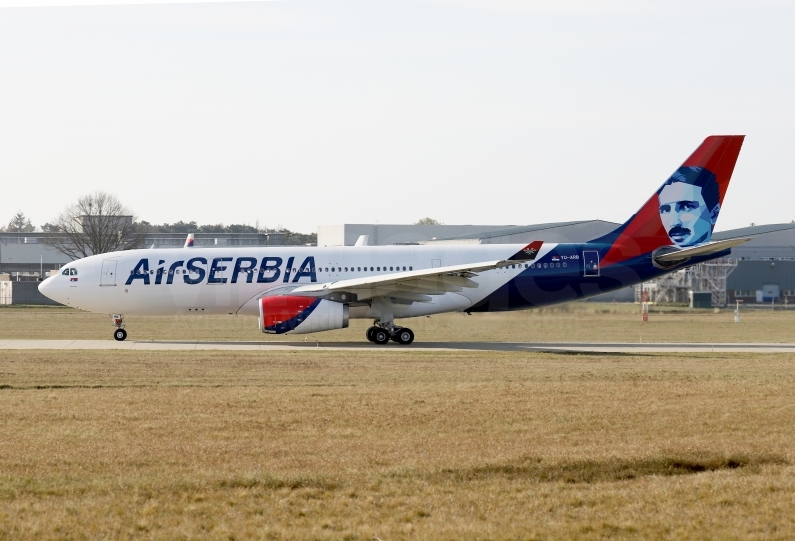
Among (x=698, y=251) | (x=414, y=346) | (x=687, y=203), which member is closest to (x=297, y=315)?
(x=414, y=346)

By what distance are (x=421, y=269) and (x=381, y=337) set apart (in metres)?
2.85

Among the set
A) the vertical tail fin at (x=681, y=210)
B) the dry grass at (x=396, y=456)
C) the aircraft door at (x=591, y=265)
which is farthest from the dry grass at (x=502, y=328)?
the dry grass at (x=396, y=456)

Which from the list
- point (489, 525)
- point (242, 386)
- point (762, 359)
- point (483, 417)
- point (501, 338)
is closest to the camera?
point (489, 525)

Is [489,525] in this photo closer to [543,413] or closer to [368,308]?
[543,413]

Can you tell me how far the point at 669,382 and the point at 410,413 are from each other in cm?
Answer: 674

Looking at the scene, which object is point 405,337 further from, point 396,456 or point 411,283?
point 396,456

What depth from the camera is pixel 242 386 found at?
17312 mm

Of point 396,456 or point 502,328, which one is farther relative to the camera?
point 502,328

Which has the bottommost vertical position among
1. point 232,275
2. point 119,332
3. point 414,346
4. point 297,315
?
point 414,346

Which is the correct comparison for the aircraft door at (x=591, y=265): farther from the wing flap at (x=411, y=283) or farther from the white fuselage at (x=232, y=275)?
the wing flap at (x=411, y=283)

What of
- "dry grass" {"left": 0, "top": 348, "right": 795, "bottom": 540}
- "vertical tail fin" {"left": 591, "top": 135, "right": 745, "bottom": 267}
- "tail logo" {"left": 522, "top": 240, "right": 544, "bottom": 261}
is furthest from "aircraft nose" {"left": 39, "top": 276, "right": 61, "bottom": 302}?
"vertical tail fin" {"left": 591, "top": 135, "right": 745, "bottom": 267}

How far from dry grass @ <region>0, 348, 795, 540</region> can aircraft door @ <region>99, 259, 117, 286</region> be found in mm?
13189

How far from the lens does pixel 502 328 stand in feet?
125

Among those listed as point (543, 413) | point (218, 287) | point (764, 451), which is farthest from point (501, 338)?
point (764, 451)
